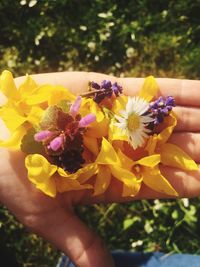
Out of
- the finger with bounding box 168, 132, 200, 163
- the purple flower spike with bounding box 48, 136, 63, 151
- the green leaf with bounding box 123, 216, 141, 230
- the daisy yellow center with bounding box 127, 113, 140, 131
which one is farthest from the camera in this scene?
the green leaf with bounding box 123, 216, 141, 230

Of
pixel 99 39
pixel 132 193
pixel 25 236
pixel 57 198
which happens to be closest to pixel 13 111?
pixel 57 198

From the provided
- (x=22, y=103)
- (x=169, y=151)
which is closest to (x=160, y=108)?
(x=169, y=151)

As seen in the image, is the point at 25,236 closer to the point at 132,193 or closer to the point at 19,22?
the point at 132,193

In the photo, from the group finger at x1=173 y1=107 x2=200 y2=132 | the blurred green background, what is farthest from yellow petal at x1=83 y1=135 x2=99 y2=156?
the blurred green background

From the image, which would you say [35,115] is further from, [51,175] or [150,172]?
[150,172]

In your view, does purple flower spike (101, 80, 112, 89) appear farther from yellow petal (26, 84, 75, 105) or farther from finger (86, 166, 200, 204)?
finger (86, 166, 200, 204)

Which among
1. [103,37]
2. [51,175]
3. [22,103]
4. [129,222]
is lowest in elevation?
[129,222]
